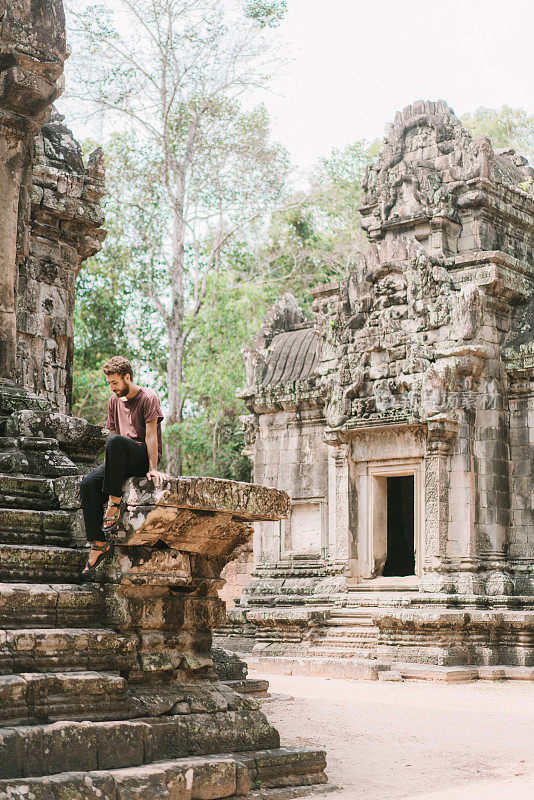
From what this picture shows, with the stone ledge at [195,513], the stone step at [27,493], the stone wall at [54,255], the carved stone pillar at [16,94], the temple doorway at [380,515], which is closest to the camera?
the stone ledge at [195,513]

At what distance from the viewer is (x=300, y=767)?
248 inches

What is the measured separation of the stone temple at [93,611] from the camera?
5.26m

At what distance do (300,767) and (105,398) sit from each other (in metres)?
22.2

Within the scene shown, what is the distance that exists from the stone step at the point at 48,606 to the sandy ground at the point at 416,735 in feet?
5.82

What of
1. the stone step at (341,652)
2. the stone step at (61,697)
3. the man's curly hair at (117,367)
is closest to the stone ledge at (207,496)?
the man's curly hair at (117,367)

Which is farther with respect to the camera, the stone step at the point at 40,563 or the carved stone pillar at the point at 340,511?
the carved stone pillar at the point at 340,511

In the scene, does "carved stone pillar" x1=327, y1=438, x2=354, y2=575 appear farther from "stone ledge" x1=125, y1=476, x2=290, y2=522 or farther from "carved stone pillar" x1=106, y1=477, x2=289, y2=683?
"stone ledge" x1=125, y1=476, x2=290, y2=522

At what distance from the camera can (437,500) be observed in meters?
14.7

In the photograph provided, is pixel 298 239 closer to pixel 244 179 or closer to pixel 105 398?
pixel 244 179

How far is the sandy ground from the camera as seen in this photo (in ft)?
21.3

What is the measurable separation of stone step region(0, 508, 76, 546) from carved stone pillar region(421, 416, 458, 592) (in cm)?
896

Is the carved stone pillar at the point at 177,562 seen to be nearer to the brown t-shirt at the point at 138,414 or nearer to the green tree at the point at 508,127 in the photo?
the brown t-shirt at the point at 138,414

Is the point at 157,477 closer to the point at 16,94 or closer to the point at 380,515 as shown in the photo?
the point at 16,94

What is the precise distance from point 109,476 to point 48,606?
2.71 ft
